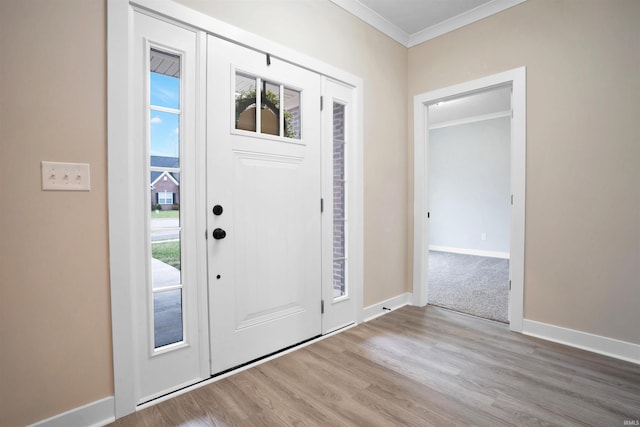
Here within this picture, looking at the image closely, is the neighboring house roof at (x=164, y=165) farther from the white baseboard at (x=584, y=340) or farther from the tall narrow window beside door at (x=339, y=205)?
the white baseboard at (x=584, y=340)

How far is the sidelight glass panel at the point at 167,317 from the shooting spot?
1.80m

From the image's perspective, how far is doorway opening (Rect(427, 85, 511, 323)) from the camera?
216 inches

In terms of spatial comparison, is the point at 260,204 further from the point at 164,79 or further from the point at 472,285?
the point at 472,285

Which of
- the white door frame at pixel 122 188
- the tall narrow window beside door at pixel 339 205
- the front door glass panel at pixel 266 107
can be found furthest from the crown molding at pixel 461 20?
the white door frame at pixel 122 188

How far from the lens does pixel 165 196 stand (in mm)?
1809

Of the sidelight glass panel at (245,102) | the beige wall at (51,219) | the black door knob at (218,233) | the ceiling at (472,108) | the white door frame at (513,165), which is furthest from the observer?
the ceiling at (472,108)

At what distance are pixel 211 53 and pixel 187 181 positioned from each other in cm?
81

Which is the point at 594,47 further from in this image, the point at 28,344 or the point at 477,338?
the point at 28,344

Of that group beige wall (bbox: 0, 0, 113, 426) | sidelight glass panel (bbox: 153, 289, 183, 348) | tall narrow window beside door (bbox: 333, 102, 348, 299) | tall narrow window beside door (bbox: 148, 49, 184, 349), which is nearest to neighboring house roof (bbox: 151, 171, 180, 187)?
tall narrow window beside door (bbox: 148, 49, 184, 349)

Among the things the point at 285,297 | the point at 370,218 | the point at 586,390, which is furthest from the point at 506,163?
the point at 285,297

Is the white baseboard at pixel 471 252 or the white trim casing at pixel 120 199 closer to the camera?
the white trim casing at pixel 120 199

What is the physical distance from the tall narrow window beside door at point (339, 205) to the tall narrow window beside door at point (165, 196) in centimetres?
135

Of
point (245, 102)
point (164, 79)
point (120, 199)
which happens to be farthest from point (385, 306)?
point (164, 79)

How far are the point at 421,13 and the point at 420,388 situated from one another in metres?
3.16
